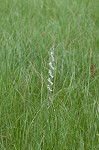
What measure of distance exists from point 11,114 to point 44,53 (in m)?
0.82

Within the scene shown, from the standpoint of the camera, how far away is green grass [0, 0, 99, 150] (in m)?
1.91

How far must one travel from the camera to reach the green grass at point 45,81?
75.0 inches

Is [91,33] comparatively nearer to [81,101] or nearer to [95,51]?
[95,51]

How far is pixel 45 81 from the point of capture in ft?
7.62

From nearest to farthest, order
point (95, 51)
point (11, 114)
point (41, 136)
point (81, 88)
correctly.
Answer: point (41, 136) → point (11, 114) → point (81, 88) → point (95, 51)

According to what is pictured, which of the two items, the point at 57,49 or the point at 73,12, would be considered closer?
the point at 57,49

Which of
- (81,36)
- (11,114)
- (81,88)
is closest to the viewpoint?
(11,114)

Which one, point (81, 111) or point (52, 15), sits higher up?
point (52, 15)

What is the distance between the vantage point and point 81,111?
2100 mm

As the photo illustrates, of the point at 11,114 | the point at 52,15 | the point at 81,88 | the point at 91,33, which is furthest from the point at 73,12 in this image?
the point at 11,114

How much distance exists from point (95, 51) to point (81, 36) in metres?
0.28

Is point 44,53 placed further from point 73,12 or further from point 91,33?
point 73,12

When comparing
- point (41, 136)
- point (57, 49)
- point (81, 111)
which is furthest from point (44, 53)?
Answer: point (41, 136)

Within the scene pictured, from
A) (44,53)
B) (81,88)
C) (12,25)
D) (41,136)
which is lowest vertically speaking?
(41,136)
